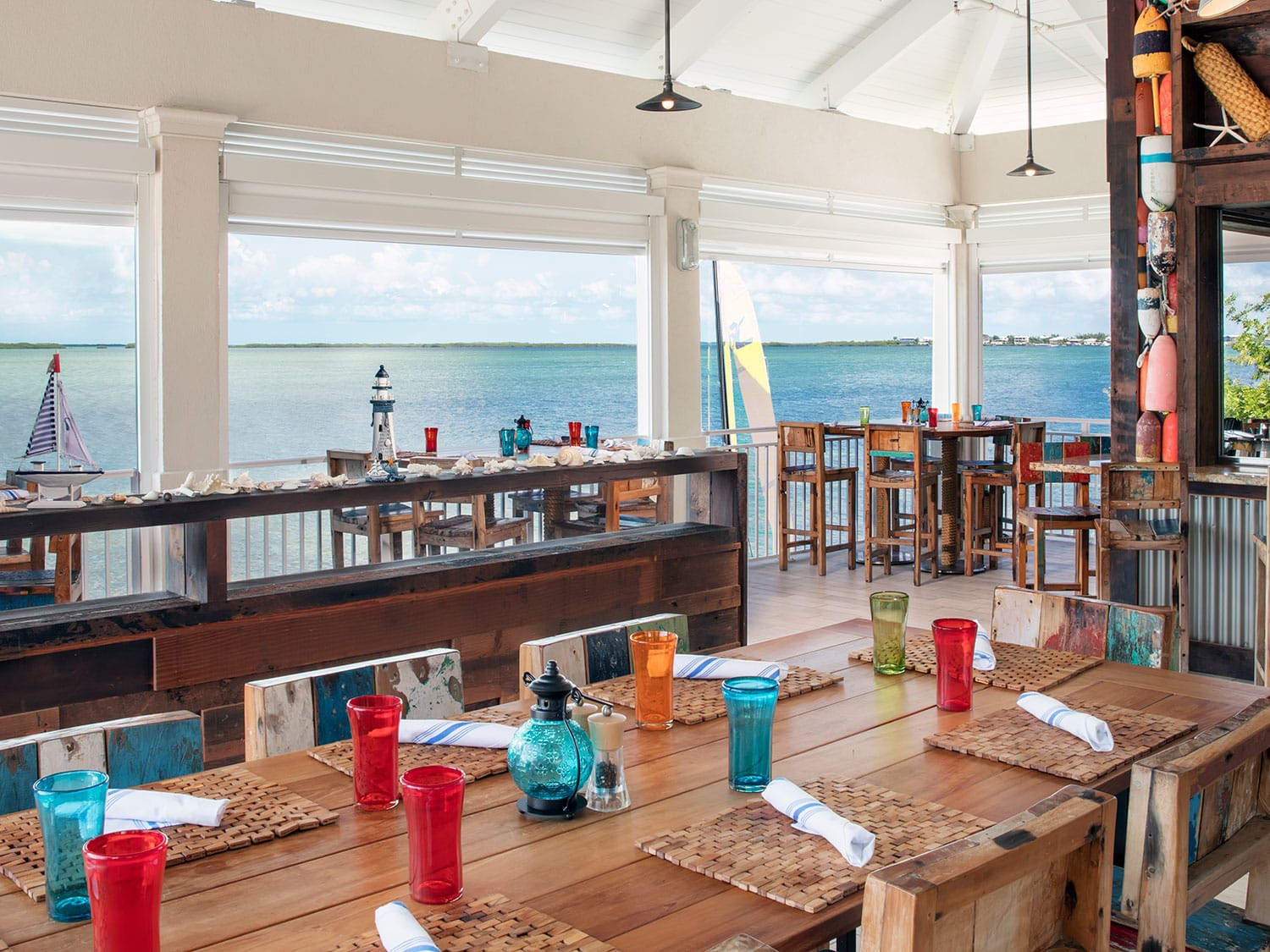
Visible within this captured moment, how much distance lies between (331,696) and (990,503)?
6.85 metres

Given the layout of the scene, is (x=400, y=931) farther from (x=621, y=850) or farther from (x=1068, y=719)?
(x=1068, y=719)

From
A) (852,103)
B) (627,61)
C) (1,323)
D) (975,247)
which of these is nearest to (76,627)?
(627,61)

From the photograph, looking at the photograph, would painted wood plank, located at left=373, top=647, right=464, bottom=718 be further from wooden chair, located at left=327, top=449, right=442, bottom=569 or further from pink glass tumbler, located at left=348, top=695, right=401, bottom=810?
wooden chair, located at left=327, top=449, right=442, bottom=569

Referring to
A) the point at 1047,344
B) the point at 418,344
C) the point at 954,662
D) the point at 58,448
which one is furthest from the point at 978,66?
the point at 1047,344

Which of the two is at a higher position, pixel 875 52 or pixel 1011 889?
pixel 875 52

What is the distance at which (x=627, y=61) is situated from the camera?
795cm

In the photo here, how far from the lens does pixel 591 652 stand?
257 centimetres

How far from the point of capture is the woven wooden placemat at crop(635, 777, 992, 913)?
142 cm

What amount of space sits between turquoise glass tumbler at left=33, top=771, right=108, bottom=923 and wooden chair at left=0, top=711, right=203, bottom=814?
0.44m

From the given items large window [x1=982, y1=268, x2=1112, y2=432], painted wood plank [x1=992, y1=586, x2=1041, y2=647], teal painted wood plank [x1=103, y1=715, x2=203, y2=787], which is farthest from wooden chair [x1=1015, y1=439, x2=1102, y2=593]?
large window [x1=982, y1=268, x2=1112, y2=432]

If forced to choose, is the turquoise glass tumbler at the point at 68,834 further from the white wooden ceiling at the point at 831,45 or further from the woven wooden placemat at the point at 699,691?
the white wooden ceiling at the point at 831,45

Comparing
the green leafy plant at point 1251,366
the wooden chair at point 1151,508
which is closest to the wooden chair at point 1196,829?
the wooden chair at point 1151,508

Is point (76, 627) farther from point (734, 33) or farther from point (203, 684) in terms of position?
point (734, 33)

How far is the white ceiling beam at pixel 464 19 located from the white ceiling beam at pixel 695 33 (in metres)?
1.31
